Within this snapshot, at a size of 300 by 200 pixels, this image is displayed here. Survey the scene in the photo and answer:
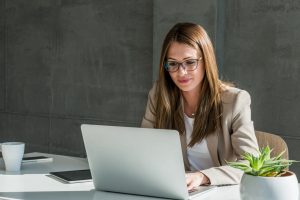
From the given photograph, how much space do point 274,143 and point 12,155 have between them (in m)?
1.15

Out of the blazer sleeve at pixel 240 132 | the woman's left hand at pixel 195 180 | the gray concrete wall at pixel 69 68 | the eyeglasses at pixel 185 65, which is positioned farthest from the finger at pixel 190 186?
the gray concrete wall at pixel 69 68

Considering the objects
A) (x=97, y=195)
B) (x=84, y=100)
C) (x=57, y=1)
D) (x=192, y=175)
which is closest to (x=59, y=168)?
(x=97, y=195)

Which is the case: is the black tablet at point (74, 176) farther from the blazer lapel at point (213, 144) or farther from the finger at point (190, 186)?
the blazer lapel at point (213, 144)

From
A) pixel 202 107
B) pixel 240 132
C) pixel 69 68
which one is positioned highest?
pixel 69 68

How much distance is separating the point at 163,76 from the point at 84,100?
10.1 feet

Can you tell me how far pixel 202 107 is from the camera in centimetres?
233

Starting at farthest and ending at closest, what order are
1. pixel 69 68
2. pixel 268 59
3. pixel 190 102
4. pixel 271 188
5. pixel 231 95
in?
pixel 69 68
pixel 268 59
pixel 190 102
pixel 231 95
pixel 271 188

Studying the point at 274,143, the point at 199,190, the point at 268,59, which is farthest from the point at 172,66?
the point at 268,59

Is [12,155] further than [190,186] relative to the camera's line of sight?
Yes

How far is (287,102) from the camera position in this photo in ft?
13.2

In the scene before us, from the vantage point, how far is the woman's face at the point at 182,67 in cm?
224

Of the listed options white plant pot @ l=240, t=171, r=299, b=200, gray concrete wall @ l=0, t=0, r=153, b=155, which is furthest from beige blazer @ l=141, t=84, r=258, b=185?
gray concrete wall @ l=0, t=0, r=153, b=155

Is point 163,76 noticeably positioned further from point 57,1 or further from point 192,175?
point 57,1

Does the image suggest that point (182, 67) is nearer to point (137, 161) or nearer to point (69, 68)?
point (137, 161)
